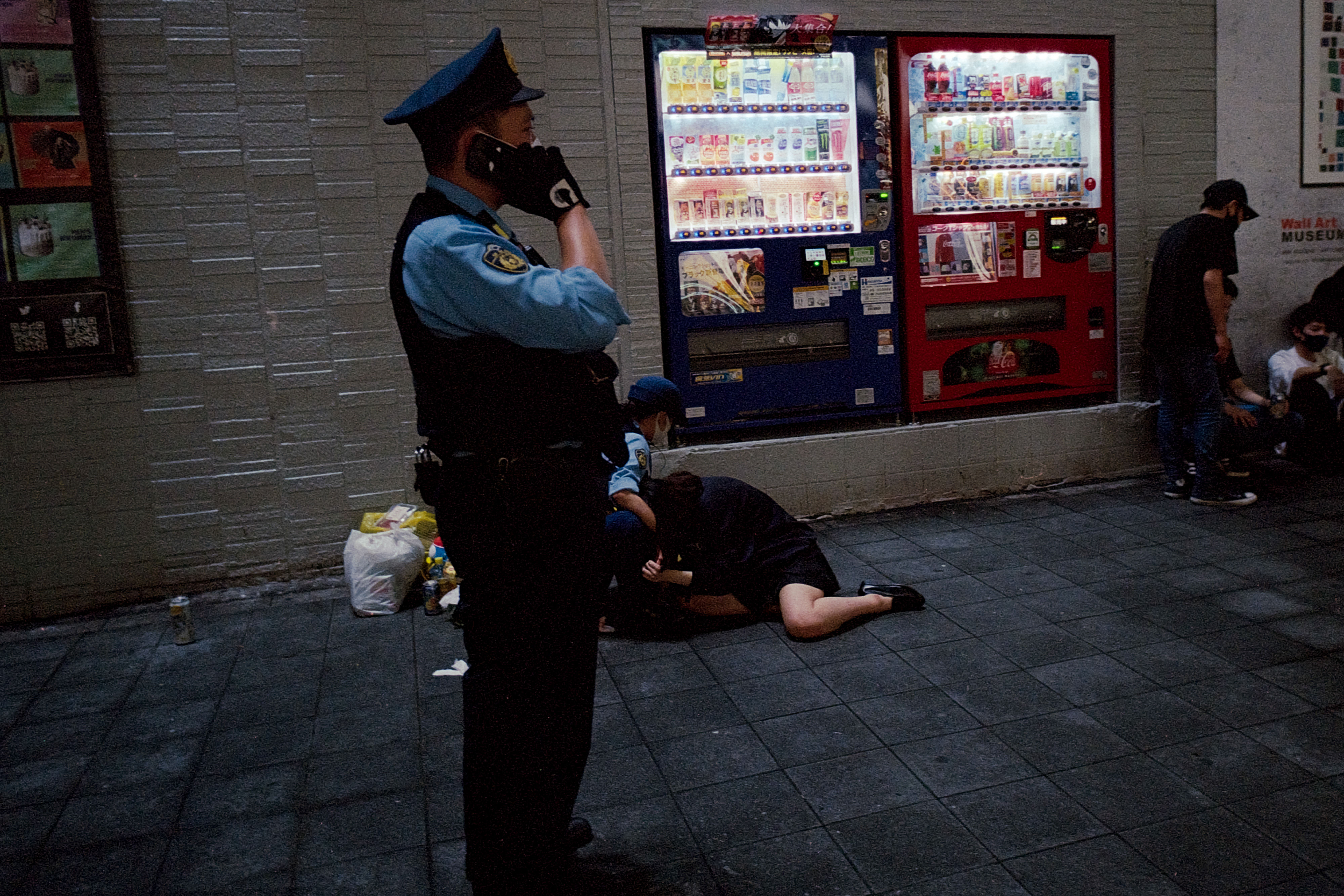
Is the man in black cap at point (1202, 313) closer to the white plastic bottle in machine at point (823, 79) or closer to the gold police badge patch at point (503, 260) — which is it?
the white plastic bottle in machine at point (823, 79)

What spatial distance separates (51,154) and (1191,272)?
22.5ft

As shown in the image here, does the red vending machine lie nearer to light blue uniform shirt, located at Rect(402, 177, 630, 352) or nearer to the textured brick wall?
the textured brick wall

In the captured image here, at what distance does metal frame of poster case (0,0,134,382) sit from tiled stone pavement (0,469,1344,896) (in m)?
1.53

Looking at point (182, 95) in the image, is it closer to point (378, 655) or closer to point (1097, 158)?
point (378, 655)

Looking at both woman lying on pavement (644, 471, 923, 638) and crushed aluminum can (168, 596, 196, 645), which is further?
crushed aluminum can (168, 596, 196, 645)

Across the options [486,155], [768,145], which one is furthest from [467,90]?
[768,145]

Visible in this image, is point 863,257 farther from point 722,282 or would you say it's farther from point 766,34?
point 766,34

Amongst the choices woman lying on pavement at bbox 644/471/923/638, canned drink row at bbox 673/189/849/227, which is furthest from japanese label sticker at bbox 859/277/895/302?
woman lying on pavement at bbox 644/471/923/638

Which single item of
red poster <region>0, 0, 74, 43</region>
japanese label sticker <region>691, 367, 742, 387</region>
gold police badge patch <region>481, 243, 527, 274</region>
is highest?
red poster <region>0, 0, 74, 43</region>

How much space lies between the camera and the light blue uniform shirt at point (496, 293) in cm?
216

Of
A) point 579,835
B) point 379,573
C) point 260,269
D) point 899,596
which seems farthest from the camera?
point 260,269

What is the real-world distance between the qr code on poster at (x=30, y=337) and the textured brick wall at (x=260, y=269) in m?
0.21

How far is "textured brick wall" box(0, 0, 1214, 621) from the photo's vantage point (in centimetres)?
518

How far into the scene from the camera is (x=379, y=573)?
502 centimetres
